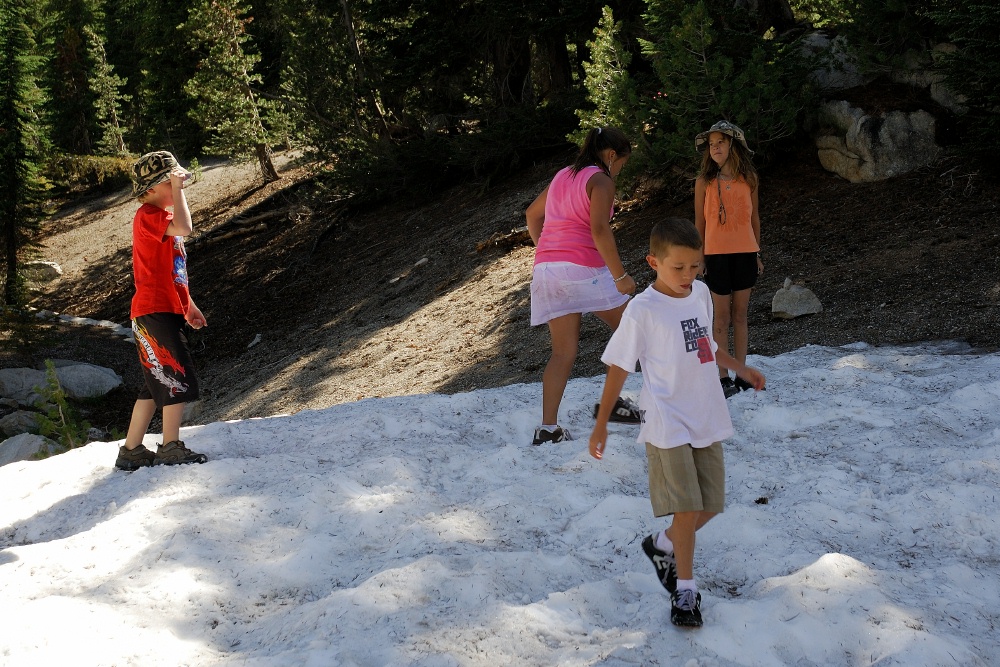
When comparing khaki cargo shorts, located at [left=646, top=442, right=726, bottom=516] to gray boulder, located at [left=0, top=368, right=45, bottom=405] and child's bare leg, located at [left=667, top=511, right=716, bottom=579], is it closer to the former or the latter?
child's bare leg, located at [left=667, top=511, right=716, bottom=579]

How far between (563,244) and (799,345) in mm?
3244

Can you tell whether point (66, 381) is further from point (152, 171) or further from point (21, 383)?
point (152, 171)

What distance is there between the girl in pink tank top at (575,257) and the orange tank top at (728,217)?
2.91 feet

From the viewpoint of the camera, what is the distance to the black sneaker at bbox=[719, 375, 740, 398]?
6051 mm

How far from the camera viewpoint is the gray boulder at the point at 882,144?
10.2m

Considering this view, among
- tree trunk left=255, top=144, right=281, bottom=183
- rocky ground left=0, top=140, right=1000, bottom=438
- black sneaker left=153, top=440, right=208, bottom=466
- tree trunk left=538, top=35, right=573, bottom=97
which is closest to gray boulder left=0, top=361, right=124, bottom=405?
rocky ground left=0, top=140, right=1000, bottom=438

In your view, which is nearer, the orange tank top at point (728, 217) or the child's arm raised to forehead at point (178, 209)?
the child's arm raised to forehead at point (178, 209)

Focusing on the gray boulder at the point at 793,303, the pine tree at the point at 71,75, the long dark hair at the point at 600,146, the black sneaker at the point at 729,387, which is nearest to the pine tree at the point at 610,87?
the gray boulder at the point at 793,303

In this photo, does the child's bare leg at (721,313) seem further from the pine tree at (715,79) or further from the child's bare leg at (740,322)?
the pine tree at (715,79)

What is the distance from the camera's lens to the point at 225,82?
21984 mm

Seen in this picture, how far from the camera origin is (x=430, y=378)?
33.5 ft

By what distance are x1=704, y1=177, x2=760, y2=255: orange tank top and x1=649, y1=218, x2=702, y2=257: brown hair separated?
251 centimetres

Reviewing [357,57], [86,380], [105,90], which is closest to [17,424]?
[86,380]

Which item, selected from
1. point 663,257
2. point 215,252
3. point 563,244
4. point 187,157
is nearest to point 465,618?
point 663,257
